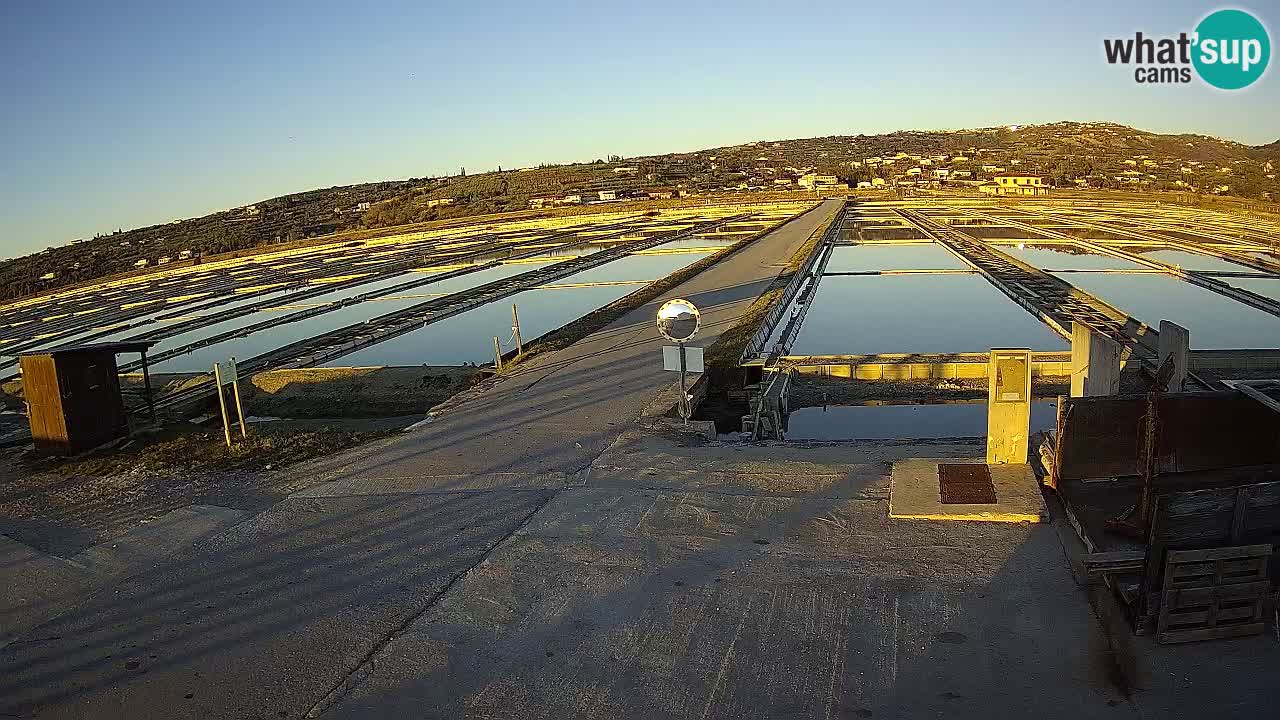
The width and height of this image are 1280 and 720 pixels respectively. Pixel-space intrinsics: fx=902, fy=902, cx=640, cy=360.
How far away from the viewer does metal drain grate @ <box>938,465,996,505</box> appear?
5699 millimetres

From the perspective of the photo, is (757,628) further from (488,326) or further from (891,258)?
(891,258)

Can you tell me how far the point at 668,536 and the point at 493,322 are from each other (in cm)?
1404

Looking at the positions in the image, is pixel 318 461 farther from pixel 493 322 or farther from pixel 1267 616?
pixel 493 322

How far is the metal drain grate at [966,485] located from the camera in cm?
570

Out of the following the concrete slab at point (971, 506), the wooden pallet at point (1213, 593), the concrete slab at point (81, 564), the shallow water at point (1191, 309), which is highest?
the wooden pallet at point (1213, 593)

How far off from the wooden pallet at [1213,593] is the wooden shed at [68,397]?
861cm

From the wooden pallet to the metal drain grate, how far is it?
63.8 inches

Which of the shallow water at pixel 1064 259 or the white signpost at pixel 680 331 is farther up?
the white signpost at pixel 680 331

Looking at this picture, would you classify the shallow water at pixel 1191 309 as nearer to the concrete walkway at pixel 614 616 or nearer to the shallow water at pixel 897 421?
the shallow water at pixel 897 421

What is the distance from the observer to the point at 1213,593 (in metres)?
4.04

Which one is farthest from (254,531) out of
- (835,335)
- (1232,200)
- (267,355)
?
(1232,200)

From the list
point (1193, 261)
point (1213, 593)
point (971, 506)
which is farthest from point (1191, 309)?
point (1213, 593)

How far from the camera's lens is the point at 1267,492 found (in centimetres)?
456

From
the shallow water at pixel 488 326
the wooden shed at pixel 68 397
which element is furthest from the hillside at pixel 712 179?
the wooden shed at pixel 68 397
